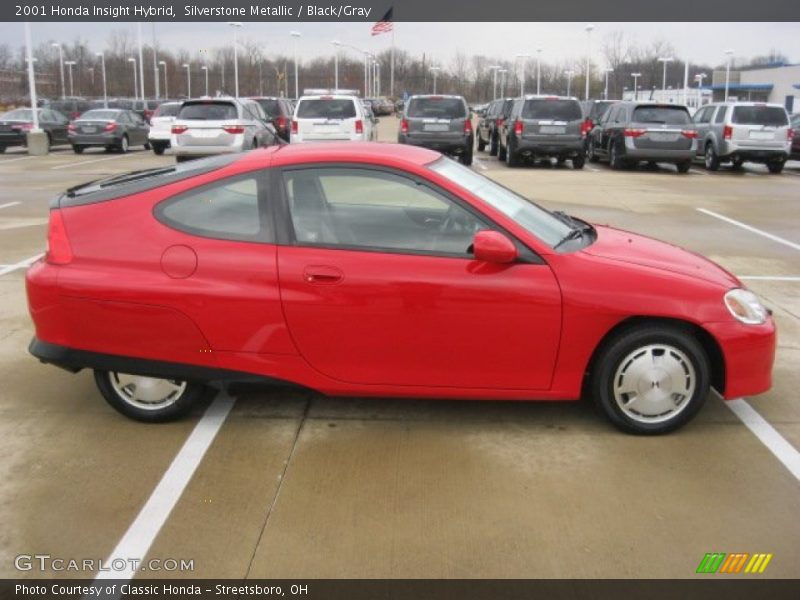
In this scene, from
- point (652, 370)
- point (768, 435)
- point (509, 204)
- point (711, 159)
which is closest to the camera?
point (652, 370)

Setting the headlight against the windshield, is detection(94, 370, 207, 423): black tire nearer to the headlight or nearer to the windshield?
the windshield

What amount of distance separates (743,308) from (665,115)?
662 inches

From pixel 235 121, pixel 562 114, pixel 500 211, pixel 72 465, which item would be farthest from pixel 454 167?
pixel 562 114

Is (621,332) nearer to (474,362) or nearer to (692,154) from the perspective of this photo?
(474,362)

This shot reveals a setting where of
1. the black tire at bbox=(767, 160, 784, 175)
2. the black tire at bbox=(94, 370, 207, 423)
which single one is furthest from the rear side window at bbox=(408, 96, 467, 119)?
the black tire at bbox=(94, 370, 207, 423)

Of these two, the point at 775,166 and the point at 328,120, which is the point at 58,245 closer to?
the point at 328,120

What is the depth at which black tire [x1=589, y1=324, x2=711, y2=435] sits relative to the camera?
411cm

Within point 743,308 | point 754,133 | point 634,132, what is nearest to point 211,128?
point 634,132

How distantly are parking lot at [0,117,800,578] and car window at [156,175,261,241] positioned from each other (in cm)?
87

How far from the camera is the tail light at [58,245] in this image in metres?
4.18

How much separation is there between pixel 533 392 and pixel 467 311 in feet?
1.91

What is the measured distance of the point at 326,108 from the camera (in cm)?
1886

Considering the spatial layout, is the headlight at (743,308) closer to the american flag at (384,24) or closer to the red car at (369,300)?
the red car at (369,300)
